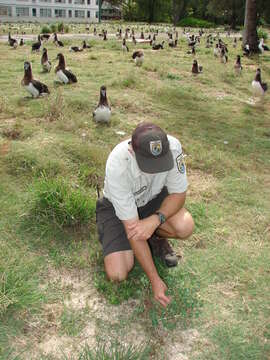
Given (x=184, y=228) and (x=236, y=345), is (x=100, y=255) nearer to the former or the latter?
(x=184, y=228)

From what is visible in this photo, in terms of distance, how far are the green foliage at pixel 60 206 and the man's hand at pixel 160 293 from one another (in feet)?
4.15

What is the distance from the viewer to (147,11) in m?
68.0

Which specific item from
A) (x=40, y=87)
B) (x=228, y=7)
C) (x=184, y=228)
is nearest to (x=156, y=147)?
(x=184, y=228)

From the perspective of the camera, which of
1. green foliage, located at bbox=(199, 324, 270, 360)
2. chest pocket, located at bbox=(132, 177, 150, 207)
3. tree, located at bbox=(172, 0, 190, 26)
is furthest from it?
tree, located at bbox=(172, 0, 190, 26)

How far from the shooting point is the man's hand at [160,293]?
302 centimetres

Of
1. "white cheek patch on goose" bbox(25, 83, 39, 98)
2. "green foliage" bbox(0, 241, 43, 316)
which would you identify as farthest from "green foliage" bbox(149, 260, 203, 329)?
"white cheek patch on goose" bbox(25, 83, 39, 98)

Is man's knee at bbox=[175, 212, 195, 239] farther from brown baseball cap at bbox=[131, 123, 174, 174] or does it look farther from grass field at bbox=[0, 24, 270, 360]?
brown baseball cap at bbox=[131, 123, 174, 174]

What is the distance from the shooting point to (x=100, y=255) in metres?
3.69

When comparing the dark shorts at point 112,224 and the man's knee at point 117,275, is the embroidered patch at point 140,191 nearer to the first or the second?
the dark shorts at point 112,224

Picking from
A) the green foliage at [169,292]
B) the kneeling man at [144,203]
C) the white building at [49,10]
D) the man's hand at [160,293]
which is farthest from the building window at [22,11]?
the man's hand at [160,293]

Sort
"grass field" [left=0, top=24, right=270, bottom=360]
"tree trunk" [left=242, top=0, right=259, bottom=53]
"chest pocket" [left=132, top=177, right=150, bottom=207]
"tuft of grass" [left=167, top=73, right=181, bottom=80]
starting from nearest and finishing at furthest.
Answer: "grass field" [left=0, top=24, right=270, bottom=360], "chest pocket" [left=132, top=177, right=150, bottom=207], "tuft of grass" [left=167, top=73, right=181, bottom=80], "tree trunk" [left=242, top=0, right=259, bottom=53]

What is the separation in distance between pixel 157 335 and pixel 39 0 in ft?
225

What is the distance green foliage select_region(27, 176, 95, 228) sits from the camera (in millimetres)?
3949

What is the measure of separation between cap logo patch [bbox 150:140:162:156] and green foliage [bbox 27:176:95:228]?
144 cm
